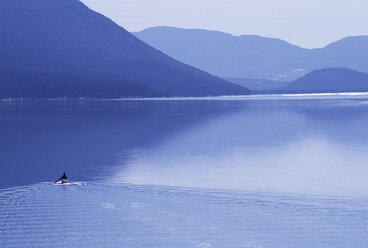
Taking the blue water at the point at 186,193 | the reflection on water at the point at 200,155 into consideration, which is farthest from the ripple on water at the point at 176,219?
the reflection on water at the point at 200,155

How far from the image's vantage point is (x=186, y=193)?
167 feet

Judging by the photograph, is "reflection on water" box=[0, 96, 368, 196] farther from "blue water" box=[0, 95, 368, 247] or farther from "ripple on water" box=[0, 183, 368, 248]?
"ripple on water" box=[0, 183, 368, 248]

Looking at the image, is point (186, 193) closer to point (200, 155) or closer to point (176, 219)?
point (176, 219)

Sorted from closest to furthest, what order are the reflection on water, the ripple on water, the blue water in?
the ripple on water < the blue water < the reflection on water

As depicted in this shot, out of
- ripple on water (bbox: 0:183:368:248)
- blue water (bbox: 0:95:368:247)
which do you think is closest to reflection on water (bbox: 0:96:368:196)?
blue water (bbox: 0:95:368:247)

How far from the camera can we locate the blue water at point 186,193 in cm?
3894

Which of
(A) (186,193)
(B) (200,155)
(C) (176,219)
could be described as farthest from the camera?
(B) (200,155)

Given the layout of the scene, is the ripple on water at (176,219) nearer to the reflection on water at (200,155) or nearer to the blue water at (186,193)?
the blue water at (186,193)

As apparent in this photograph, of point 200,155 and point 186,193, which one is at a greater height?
point 186,193

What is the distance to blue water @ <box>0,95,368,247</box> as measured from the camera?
38.9 metres

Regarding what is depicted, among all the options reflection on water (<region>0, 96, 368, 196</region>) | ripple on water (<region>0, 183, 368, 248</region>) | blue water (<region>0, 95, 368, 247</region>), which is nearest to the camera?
ripple on water (<region>0, 183, 368, 248</region>)

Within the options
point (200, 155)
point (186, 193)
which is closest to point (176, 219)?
point (186, 193)

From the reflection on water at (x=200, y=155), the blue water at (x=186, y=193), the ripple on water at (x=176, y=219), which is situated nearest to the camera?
the ripple on water at (x=176, y=219)

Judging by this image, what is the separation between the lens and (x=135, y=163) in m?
70.5
